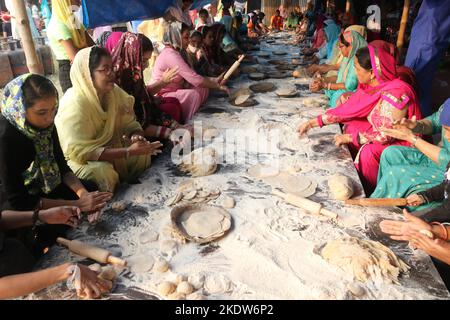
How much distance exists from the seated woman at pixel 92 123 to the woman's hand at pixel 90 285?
35.0 inches

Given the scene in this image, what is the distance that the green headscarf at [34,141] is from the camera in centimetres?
167

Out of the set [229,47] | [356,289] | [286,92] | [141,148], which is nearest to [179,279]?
[356,289]

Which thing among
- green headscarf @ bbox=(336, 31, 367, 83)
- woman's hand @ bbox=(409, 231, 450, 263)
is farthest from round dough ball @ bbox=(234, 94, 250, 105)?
woman's hand @ bbox=(409, 231, 450, 263)

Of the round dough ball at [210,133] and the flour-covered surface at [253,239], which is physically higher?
the round dough ball at [210,133]

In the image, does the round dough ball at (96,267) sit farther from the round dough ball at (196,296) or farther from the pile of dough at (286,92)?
the pile of dough at (286,92)

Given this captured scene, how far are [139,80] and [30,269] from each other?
1939mm

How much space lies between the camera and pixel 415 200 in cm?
196

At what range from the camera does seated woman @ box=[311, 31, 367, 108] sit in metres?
3.61

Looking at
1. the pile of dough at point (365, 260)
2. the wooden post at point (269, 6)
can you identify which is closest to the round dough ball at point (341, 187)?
the pile of dough at point (365, 260)

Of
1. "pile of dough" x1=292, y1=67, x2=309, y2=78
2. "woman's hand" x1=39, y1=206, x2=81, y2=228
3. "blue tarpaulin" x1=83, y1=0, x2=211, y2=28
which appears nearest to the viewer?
"woman's hand" x1=39, y1=206, x2=81, y2=228

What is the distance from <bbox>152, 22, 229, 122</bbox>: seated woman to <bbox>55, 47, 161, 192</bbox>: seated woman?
1.36 meters

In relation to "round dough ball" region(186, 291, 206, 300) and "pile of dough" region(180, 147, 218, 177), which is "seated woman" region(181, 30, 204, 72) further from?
"round dough ball" region(186, 291, 206, 300)

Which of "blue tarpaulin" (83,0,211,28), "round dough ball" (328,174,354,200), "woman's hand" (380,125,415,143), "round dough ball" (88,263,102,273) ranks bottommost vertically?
→ "round dough ball" (88,263,102,273)
